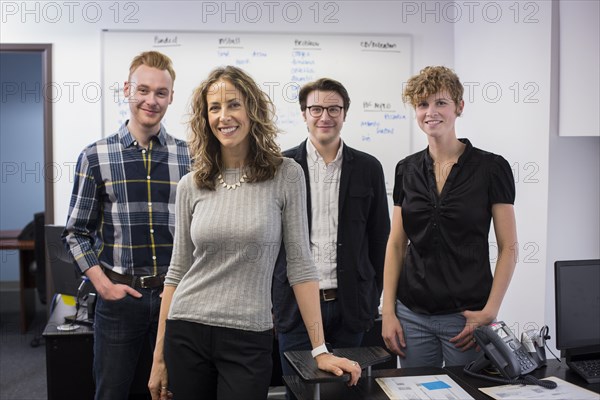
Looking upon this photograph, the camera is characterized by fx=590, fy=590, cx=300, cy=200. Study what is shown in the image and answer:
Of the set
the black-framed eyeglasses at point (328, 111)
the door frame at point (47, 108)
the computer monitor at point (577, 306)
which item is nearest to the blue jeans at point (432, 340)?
the computer monitor at point (577, 306)

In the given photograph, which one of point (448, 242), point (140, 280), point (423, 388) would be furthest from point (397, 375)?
point (140, 280)

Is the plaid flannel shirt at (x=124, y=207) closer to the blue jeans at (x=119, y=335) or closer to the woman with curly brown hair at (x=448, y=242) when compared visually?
the blue jeans at (x=119, y=335)

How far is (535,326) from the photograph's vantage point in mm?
2869

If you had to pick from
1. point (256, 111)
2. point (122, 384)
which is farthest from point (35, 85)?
point (256, 111)

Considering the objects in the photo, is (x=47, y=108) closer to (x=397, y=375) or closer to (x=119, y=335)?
(x=119, y=335)

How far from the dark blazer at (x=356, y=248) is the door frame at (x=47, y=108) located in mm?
1974

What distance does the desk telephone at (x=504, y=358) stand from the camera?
1661 millimetres

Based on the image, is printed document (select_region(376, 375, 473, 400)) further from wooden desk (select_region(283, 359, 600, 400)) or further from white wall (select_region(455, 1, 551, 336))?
white wall (select_region(455, 1, 551, 336))

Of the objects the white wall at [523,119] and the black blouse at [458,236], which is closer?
the black blouse at [458,236]

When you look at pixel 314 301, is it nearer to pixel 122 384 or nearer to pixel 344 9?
pixel 122 384

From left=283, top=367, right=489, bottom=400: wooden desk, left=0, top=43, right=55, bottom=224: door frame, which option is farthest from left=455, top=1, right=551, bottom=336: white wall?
left=0, top=43, right=55, bottom=224: door frame

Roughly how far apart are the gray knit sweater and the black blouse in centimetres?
46

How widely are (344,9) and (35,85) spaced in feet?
11.3

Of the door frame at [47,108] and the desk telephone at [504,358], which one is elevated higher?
the door frame at [47,108]
